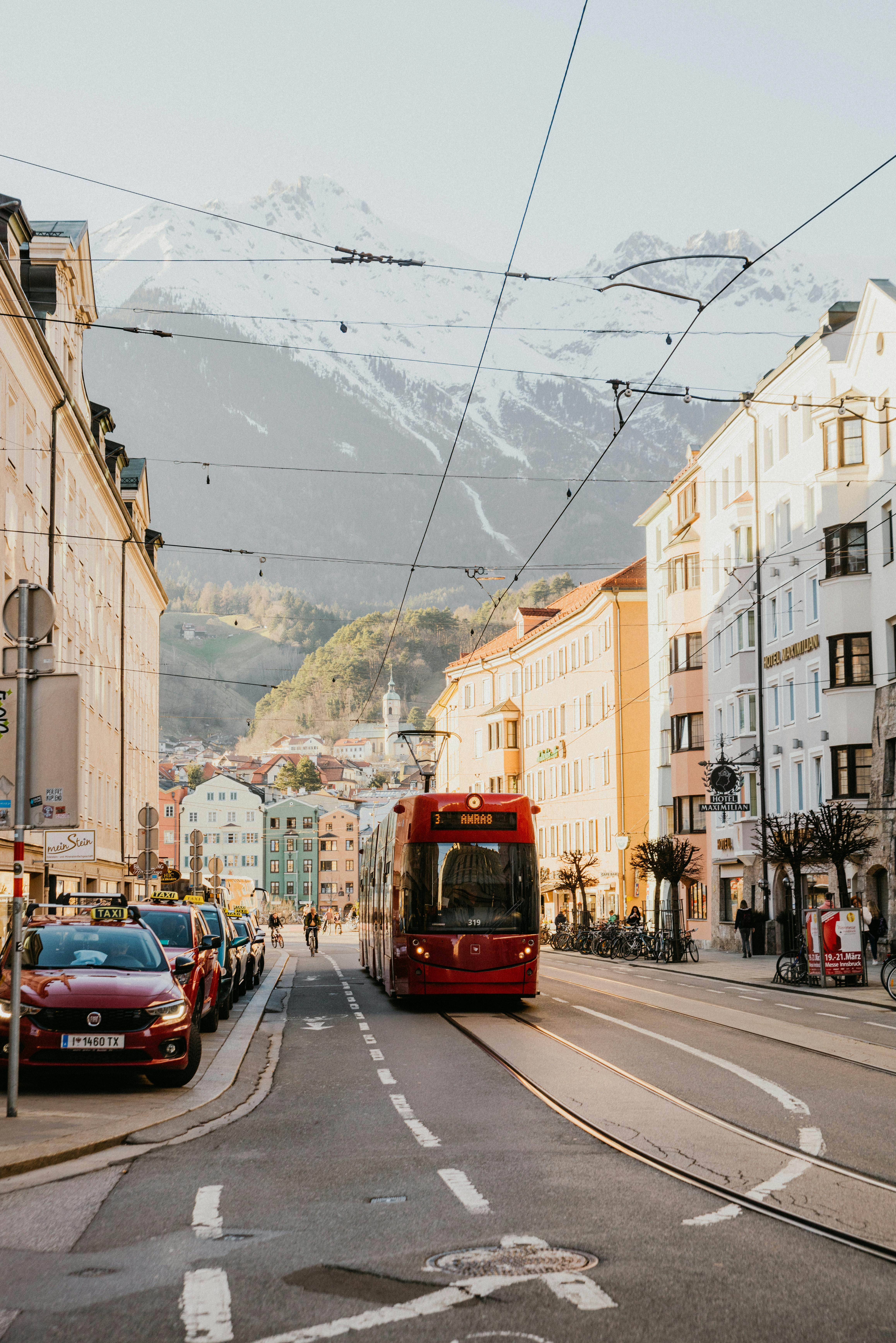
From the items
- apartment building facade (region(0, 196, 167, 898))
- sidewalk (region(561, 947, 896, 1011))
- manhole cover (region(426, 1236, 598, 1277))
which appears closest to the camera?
manhole cover (region(426, 1236, 598, 1277))

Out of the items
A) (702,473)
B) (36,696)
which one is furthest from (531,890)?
(702,473)

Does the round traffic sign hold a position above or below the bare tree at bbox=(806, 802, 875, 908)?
above

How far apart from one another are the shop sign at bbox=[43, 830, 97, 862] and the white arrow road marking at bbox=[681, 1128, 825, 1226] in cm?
1662

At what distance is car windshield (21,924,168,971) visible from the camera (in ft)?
49.9

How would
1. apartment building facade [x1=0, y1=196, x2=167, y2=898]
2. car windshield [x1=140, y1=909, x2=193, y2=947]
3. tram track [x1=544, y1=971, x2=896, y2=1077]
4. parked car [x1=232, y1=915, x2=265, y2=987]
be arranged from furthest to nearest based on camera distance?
parked car [x1=232, y1=915, x2=265, y2=987], apartment building facade [x1=0, y1=196, x2=167, y2=898], car windshield [x1=140, y1=909, x2=193, y2=947], tram track [x1=544, y1=971, x2=896, y2=1077]

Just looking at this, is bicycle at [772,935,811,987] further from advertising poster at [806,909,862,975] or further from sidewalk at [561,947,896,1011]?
advertising poster at [806,909,862,975]

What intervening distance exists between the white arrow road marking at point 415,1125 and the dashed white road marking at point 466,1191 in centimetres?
120

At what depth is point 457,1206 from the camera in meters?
8.20

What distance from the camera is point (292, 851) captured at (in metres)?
187

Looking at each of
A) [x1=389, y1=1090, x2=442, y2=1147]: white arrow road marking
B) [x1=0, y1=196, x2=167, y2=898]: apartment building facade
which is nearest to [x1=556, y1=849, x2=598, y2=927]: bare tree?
[x1=0, y1=196, x2=167, y2=898]: apartment building facade

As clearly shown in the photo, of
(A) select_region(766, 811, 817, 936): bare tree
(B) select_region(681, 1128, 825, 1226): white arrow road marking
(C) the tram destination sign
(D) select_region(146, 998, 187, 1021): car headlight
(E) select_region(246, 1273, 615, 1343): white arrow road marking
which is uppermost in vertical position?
(C) the tram destination sign

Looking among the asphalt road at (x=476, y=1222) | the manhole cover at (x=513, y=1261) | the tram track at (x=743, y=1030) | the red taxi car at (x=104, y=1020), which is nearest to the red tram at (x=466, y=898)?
the tram track at (x=743, y=1030)

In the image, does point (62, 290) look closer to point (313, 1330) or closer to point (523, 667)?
point (313, 1330)

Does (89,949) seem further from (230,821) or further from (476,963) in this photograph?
(230,821)
